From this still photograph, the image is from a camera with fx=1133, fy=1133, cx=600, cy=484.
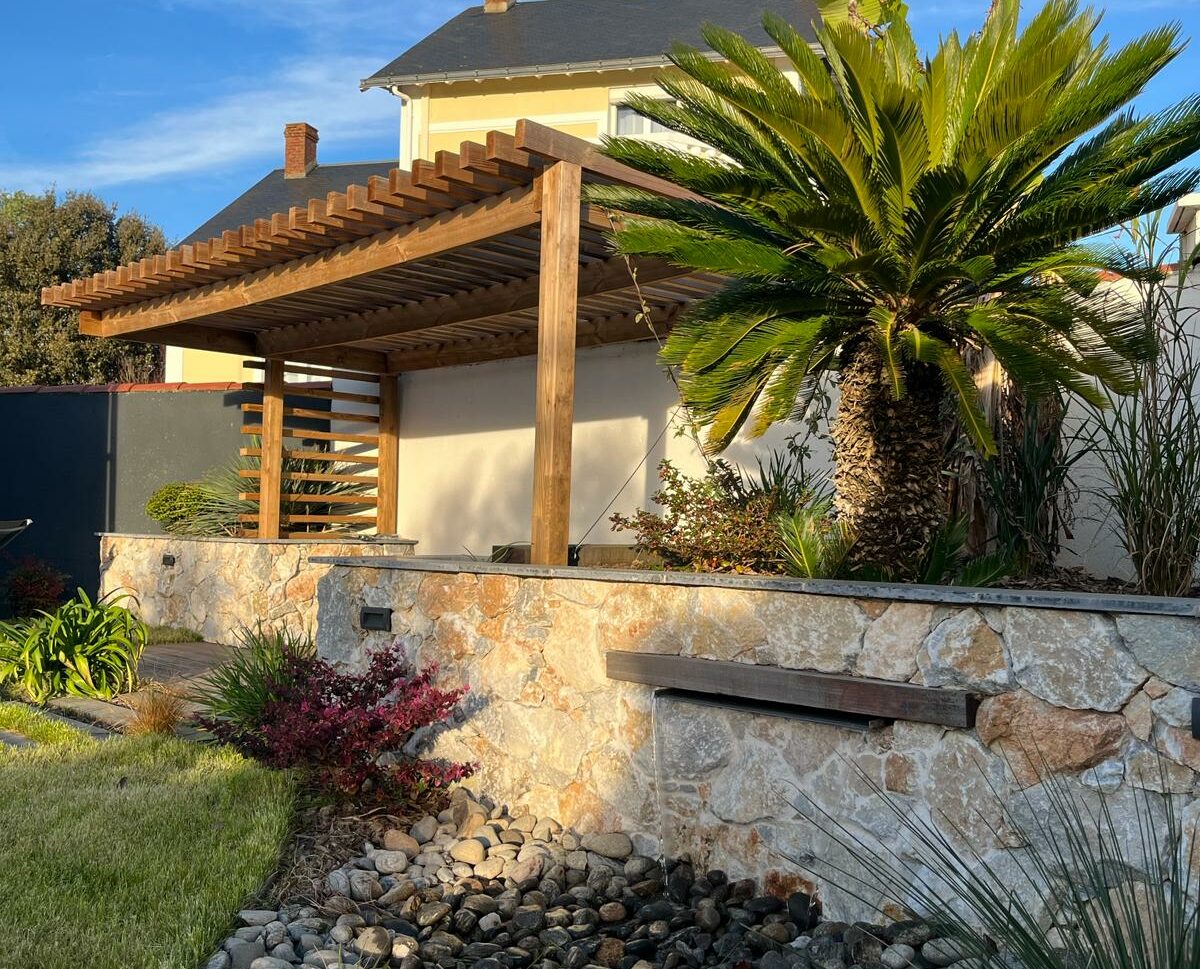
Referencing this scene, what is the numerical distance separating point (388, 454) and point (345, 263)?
15.1ft

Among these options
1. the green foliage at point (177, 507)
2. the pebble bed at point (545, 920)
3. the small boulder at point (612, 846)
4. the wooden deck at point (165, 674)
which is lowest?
the pebble bed at point (545, 920)

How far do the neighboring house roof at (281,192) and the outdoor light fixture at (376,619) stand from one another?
13.8 metres

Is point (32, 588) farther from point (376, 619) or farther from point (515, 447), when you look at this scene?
point (376, 619)

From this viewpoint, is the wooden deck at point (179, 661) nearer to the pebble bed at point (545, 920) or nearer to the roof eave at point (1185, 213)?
the pebble bed at point (545, 920)

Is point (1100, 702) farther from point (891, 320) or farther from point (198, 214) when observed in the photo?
point (198, 214)

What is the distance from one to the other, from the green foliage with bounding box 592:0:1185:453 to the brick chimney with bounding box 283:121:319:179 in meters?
16.4

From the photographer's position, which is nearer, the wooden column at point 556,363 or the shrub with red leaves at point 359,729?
the shrub with red leaves at point 359,729

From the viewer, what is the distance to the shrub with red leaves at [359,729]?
5105mm

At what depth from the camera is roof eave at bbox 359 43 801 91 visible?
45.5 feet

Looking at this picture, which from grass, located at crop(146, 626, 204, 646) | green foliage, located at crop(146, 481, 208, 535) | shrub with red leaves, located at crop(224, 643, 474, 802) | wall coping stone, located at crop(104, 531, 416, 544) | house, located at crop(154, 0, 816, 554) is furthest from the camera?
green foliage, located at crop(146, 481, 208, 535)

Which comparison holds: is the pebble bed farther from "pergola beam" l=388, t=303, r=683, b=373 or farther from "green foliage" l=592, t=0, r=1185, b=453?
"pergola beam" l=388, t=303, r=683, b=373

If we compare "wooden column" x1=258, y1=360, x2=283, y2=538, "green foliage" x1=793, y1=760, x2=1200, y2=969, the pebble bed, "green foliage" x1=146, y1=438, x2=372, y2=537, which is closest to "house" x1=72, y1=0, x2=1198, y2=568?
"wooden column" x1=258, y1=360, x2=283, y2=538

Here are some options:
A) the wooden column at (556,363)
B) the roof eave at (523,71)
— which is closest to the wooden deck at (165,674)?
the wooden column at (556,363)

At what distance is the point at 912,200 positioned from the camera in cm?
470
